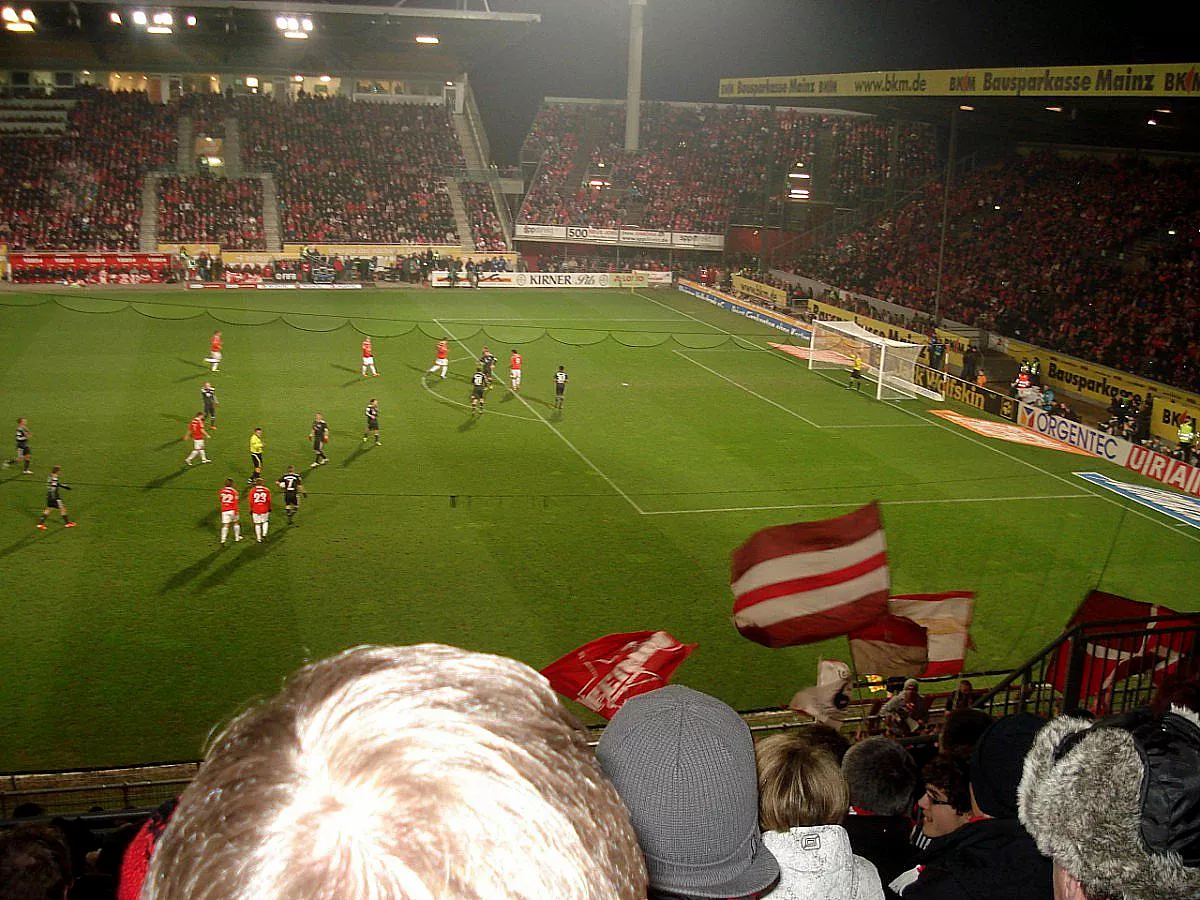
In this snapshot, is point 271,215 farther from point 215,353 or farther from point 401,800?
point 401,800

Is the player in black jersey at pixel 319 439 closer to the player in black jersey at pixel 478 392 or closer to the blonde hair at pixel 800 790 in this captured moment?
the player in black jersey at pixel 478 392

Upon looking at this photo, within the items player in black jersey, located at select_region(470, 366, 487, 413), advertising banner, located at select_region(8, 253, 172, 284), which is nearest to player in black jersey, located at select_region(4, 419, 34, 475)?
player in black jersey, located at select_region(470, 366, 487, 413)

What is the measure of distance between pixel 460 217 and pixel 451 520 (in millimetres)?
43140

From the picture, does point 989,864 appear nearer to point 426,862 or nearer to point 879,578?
point 426,862

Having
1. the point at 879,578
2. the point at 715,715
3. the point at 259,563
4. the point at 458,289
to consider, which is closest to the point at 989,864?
the point at 715,715

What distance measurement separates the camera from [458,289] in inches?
2114

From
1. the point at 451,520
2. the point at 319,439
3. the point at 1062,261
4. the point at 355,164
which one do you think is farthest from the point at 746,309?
the point at 451,520

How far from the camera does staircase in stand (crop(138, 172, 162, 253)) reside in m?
53.2

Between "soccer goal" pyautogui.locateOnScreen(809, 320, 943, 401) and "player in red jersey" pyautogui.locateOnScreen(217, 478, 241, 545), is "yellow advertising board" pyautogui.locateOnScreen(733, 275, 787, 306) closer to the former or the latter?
"soccer goal" pyautogui.locateOnScreen(809, 320, 943, 401)

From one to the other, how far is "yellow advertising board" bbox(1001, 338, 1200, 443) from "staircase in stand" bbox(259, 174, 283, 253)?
36.9 metres

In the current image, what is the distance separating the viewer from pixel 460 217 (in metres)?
61.9

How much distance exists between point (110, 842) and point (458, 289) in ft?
161

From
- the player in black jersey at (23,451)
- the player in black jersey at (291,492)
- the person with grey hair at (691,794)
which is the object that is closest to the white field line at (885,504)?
the player in black jersey at (291,492)

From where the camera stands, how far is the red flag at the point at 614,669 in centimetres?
1109
